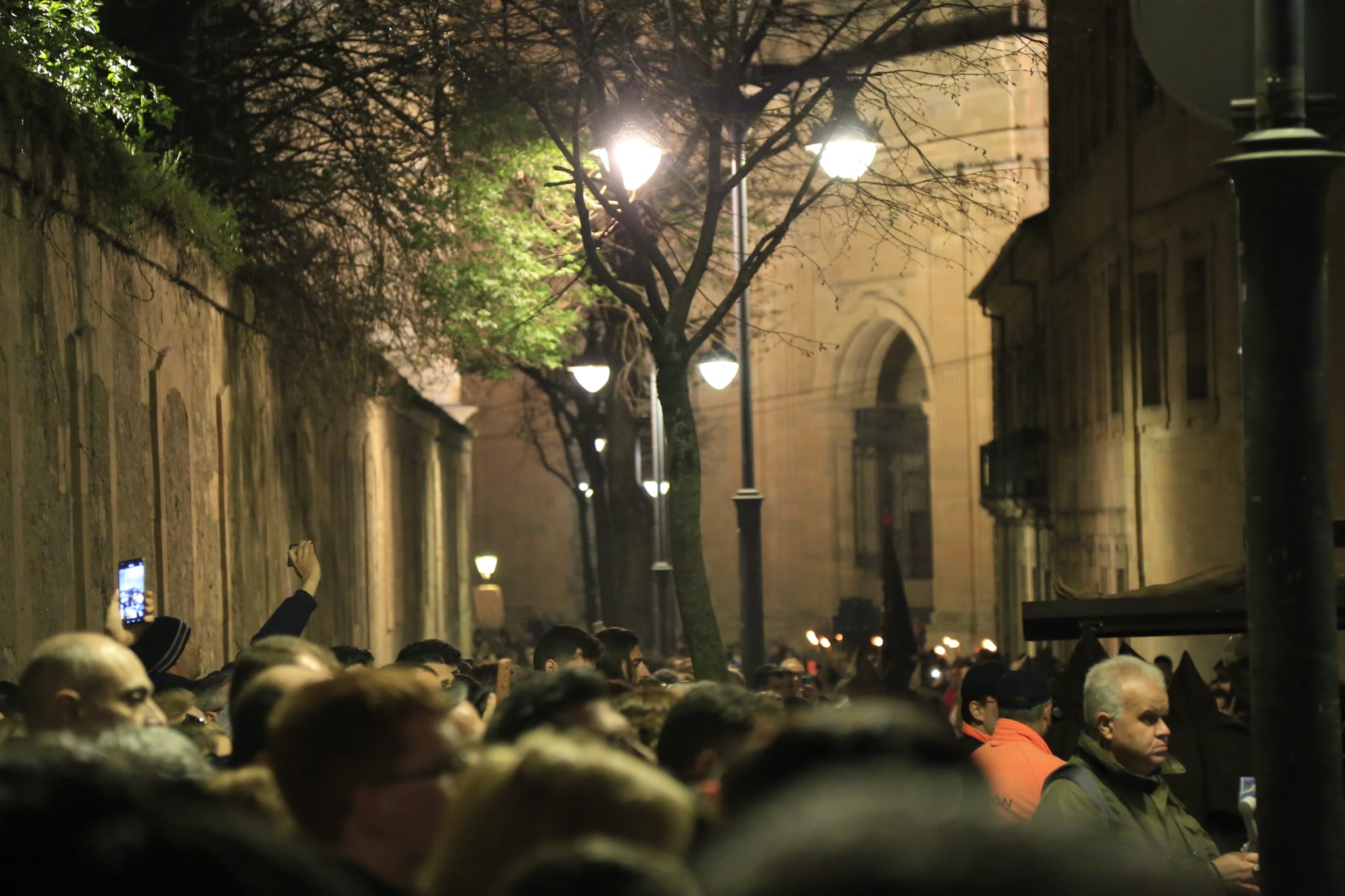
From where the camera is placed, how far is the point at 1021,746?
6.80m

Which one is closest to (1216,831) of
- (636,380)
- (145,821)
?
(145,821)

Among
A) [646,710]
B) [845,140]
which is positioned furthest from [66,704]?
[845,140]

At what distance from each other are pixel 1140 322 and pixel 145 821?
23.9 m

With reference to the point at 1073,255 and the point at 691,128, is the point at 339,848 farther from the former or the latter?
the point at 1073,255

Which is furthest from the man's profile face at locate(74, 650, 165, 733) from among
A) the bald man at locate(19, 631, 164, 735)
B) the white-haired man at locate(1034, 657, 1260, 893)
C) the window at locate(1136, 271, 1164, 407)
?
the window at locate(1136, 271, 1164, 407)

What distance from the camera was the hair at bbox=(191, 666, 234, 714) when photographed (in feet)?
25.1

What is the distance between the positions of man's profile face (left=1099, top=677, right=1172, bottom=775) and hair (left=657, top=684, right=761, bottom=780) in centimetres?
204

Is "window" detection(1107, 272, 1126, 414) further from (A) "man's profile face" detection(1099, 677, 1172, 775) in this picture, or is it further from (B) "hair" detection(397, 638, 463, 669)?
(A) "man's profile face" detection(1099, 677, 1172, 775)

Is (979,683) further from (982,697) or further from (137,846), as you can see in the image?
(137,846)

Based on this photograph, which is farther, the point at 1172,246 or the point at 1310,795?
the point at 1172,246

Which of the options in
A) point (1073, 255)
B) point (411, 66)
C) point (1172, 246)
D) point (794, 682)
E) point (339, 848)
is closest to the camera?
point (339, 848)

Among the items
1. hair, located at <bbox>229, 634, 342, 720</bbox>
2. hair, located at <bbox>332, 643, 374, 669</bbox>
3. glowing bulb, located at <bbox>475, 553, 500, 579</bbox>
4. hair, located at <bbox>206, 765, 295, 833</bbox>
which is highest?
hair, located at <bbox>229, 634, 342, 720</bbox>

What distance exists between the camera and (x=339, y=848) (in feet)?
9.41

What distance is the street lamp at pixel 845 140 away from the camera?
12086 mm
